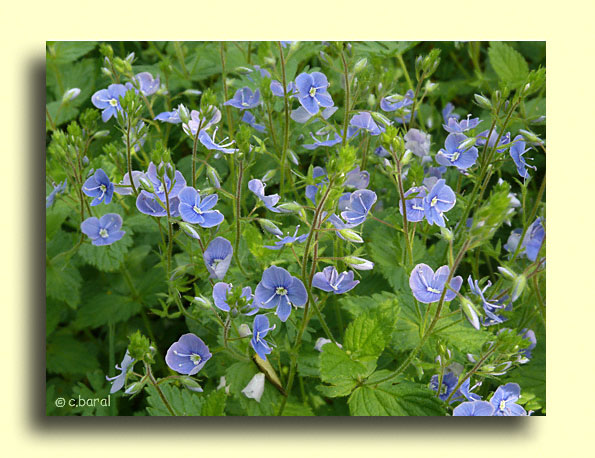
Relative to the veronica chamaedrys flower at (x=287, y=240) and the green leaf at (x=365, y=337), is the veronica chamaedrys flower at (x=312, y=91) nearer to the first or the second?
the veronica chamaedrys flower at (x=287, y=240)

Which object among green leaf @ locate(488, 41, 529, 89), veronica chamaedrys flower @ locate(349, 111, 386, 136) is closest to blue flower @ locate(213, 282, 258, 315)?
veronica chamaedrys flower @ locate(349, 111, 386, 136)

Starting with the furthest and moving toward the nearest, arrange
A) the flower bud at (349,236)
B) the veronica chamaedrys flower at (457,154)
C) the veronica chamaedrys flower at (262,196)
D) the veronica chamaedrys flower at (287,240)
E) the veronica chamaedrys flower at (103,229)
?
the veronica chamaedrys flower at (103,229) < the veronica chamaedrys flower at (457,154) < the veronica chamaedrys flower at (262,196) < the veronica chamaedrys flower at (287,240) < the flower bud at (349,236)

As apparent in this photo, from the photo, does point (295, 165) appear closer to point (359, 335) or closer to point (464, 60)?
point (359, 335)

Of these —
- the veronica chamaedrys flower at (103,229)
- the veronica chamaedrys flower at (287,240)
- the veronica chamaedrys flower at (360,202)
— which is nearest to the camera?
the veronica chamaedrys flower at (287,240)

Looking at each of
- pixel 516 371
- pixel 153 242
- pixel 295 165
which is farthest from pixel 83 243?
pixel 516 371

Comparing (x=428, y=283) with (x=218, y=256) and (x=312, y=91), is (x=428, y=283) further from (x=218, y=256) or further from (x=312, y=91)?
(x=312, y=91)

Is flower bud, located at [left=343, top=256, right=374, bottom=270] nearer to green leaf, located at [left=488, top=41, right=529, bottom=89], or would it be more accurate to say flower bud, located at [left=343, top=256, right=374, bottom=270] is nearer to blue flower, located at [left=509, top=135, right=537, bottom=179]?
blue flower, located at [left=509, top=135, right=537, bottom=179]

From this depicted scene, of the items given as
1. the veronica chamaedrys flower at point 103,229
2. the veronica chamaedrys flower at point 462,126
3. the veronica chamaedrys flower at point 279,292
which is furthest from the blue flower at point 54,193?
the veronica chamaedrys flower at point 462,126
